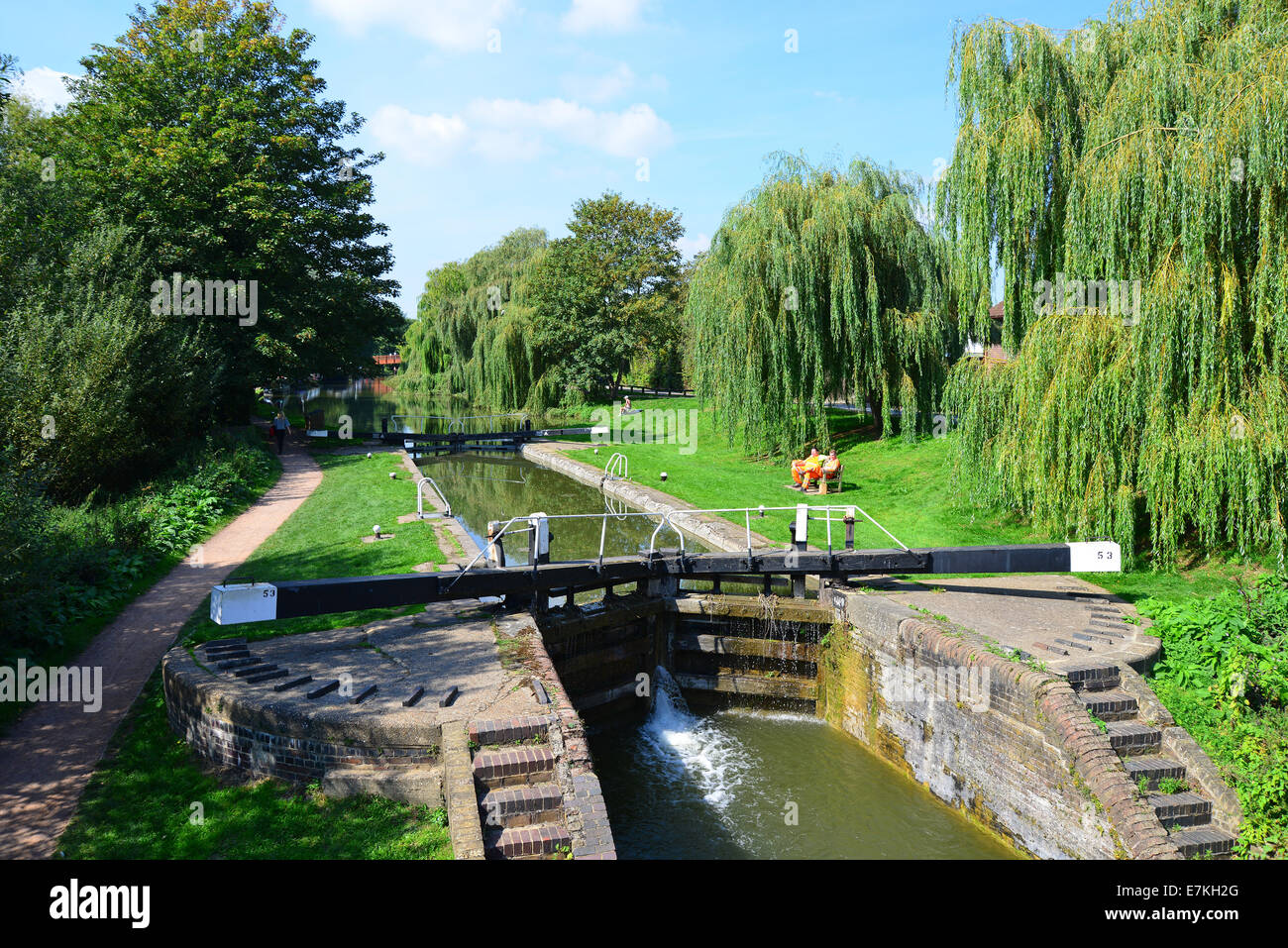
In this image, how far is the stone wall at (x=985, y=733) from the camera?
7238 millimetres

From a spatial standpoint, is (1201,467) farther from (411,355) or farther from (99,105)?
(411,355)

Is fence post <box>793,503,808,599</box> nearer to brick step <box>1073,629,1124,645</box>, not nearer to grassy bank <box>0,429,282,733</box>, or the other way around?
brick step <box>1073,629,1124,645</box>

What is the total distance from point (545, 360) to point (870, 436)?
78.5 feet

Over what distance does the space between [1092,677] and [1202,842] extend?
68.2 inches

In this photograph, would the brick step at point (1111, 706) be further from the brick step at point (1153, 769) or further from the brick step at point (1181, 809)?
the brick step at point (1181, 809)

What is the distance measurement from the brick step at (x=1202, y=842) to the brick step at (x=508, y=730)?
564 cm

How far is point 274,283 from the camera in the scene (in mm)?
25641

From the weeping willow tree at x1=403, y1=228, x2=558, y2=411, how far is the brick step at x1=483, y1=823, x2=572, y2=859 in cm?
3681

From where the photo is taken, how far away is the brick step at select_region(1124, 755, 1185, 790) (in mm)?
7399

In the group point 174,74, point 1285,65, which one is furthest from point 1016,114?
point 174,74

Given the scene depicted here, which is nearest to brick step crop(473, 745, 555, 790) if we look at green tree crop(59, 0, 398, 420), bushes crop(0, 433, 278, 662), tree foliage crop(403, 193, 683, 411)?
bushes crop(0, 433, 278, 662)

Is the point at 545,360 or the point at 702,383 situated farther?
the point at 545,360

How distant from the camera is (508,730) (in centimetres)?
684

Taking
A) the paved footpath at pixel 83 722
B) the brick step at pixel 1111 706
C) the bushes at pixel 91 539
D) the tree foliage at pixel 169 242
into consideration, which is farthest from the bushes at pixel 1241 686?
the tree foliage at pixel 169 242
